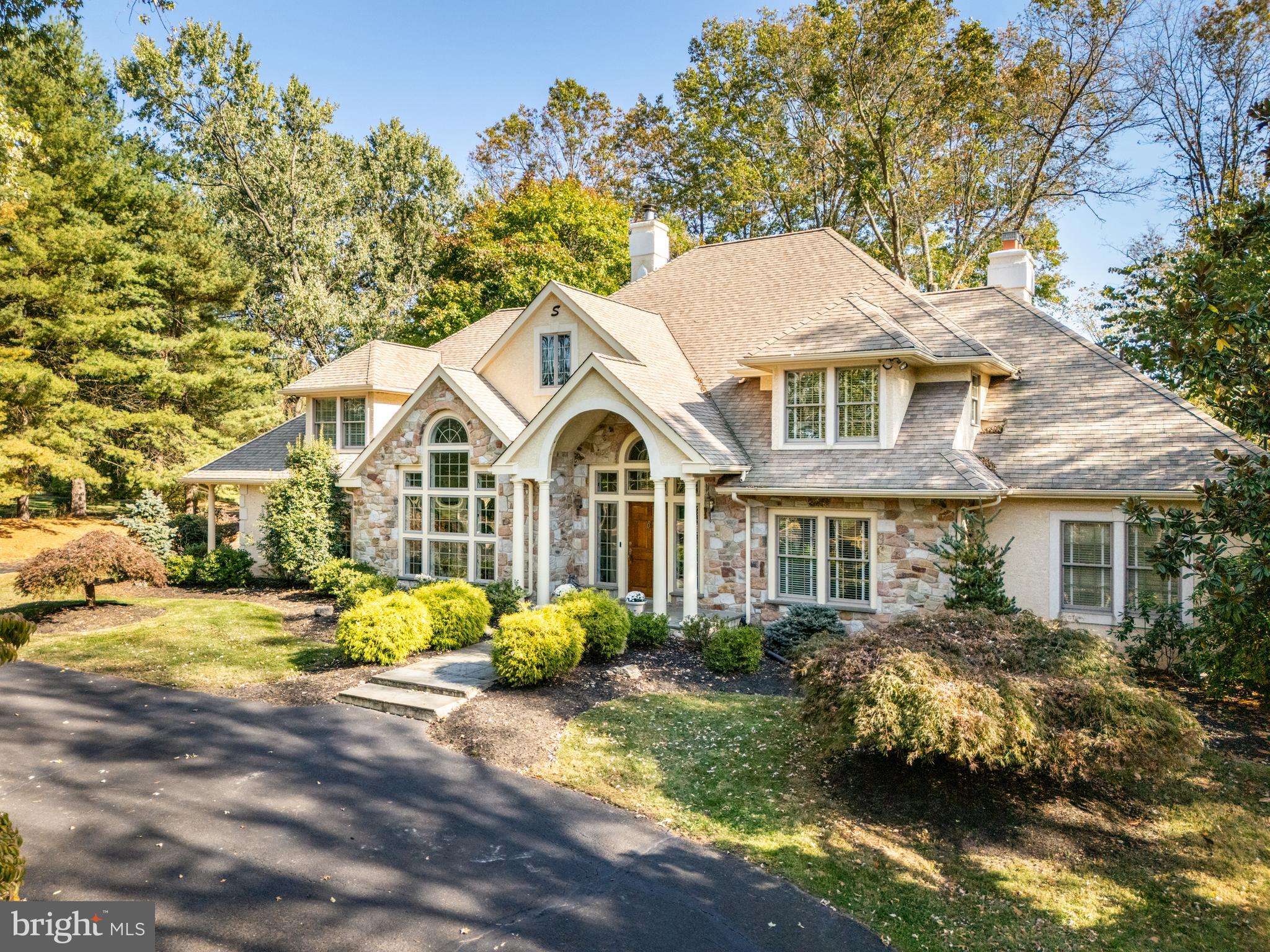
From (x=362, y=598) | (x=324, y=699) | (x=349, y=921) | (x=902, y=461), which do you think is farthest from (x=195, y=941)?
(x=902, y=461)

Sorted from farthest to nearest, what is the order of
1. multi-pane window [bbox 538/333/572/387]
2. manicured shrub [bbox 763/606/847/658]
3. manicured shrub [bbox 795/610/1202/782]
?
multi-pane window [bbox 538/333/572/387] < manicured shrub [bbox 763/606/847/658] < manicured shrub [bbox 795/610/1202/782]

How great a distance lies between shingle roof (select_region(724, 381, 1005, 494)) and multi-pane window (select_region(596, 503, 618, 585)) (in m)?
3.25

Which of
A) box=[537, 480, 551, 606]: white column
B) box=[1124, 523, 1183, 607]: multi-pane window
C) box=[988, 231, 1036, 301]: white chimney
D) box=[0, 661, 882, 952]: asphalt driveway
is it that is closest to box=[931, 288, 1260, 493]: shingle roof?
box=[1124, 523, 1183, 607]: multi-pane window

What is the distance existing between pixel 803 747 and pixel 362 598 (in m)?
7.44

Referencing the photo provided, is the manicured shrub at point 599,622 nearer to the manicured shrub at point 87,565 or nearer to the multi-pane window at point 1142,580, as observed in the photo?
the multi-pane window at point 1142,580

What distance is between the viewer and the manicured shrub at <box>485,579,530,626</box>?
1423cm

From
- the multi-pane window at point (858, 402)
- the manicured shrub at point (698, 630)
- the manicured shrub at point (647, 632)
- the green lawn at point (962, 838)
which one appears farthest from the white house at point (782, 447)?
the green lawn at point (962, 838)

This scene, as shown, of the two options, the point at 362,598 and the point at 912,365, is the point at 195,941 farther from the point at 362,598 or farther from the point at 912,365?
the point at 912,365

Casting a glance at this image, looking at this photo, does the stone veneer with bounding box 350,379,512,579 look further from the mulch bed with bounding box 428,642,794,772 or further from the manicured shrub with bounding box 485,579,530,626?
the mulch bed with bounding box 428,642,794,772

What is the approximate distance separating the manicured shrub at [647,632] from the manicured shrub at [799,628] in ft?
5.81

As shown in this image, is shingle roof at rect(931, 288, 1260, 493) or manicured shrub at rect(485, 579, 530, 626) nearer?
shingle roof at rect(931, 288, 1260, 493)

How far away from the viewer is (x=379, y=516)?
688 inches

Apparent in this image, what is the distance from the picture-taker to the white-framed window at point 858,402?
1327 centimetres

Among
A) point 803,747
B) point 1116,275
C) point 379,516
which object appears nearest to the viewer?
point 803,747
